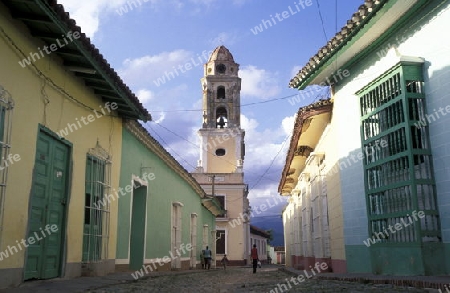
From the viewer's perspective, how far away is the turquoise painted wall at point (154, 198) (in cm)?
1027

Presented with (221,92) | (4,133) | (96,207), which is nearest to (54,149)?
(4,133)

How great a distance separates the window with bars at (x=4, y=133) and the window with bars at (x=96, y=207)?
2717 mm

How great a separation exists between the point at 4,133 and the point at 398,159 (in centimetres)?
519

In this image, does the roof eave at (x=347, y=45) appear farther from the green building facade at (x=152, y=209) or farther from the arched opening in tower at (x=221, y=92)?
the arched opening in tower at (x=221, y=92)

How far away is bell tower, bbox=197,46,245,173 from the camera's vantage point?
35562 mm

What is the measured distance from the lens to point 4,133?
5.57 meters

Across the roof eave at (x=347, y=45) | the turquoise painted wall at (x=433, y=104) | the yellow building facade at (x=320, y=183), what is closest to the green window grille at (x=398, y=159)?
the turquoise painted wall at (x=433, y=104)

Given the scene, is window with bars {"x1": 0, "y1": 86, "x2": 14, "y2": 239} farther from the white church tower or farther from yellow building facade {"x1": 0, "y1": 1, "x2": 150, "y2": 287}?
the white church tower

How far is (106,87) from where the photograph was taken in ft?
27.4

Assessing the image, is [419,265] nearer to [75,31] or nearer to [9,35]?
[75,31]

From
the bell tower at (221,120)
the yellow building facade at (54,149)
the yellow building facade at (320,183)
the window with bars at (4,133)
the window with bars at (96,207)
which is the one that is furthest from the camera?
the bell tower at (221,120)

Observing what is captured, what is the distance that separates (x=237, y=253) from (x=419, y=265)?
95.6 feet

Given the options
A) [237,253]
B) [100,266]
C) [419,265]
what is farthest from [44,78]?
[237,253]

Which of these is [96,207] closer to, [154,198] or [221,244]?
[154,198]
